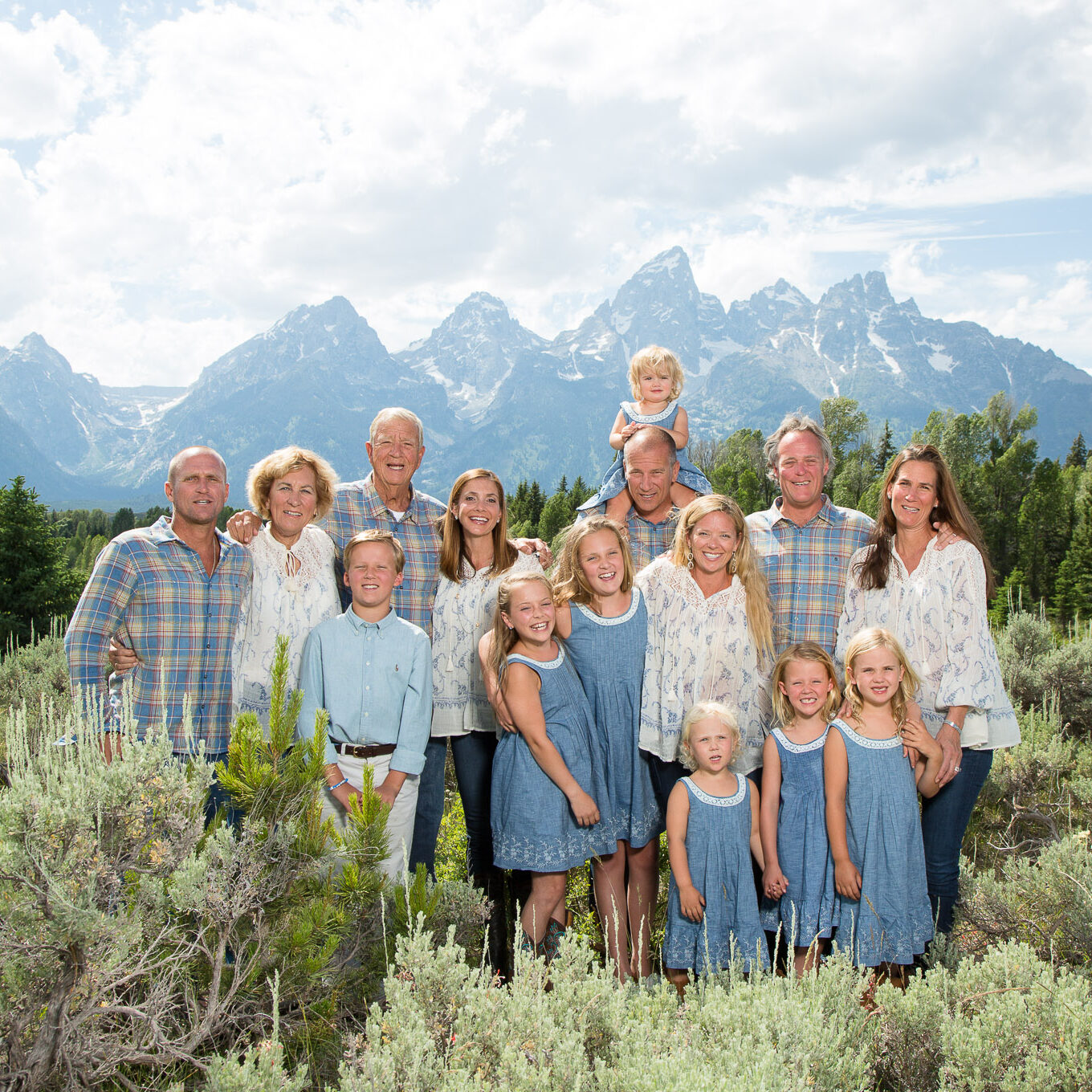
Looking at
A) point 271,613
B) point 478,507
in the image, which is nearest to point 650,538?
point 478,507

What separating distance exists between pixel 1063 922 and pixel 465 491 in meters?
3.82

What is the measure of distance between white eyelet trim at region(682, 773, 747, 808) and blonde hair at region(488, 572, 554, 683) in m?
1.02

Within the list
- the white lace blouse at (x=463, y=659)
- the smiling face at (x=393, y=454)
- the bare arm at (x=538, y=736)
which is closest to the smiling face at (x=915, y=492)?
the white lace blouse at (x=463, y=659)

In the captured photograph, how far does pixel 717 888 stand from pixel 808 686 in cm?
101

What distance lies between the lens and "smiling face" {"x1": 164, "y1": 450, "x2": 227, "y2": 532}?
396 cm

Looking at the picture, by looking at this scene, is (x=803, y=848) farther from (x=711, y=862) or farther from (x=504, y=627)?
(x=504, y=627)

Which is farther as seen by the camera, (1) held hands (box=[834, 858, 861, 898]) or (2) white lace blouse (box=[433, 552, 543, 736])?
(2) white lace blouse (box=[433, 552, 543, 736])


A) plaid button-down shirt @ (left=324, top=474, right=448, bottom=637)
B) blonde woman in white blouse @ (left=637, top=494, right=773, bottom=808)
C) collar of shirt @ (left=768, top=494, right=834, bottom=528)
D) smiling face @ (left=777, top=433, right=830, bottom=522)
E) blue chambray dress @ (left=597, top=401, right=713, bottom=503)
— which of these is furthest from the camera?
blue chambray dress @ (left=597, top=401, right=713, bottom=503)

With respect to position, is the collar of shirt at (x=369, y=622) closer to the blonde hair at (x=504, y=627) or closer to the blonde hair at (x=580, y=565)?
the blonde hair at (x=504, y=627)

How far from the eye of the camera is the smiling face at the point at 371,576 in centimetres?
395

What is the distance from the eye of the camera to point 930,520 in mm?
4176

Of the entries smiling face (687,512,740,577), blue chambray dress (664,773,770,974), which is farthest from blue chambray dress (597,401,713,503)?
blue chambray dress (664,773,770,974)

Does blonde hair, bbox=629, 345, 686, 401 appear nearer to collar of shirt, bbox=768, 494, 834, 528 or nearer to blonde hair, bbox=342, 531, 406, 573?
collar of shirt, bbox=768, 494, 834, 528

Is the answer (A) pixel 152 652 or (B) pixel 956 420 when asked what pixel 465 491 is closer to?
(A) pixel 152 652
